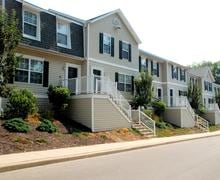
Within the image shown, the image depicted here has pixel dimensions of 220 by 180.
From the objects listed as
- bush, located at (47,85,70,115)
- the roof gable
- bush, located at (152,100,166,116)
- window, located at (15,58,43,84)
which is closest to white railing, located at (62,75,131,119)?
bush, located at (47,85,70,115)

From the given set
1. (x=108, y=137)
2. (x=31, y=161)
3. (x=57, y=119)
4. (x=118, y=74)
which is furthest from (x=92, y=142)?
(x=118, y=74)

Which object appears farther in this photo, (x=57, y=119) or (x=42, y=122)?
(x=57, y=119)

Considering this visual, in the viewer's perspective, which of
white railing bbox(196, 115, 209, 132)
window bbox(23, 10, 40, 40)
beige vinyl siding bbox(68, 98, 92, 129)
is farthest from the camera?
white railing bbox(196, 115, 209, 132)

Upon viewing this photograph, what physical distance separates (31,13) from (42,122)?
7602 mm

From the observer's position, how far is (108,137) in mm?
19750

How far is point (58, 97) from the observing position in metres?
21.0

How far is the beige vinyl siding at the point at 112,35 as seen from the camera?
25594 mm

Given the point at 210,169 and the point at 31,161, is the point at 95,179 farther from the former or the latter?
the point at 210,169

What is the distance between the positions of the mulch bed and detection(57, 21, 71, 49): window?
19.5 feet

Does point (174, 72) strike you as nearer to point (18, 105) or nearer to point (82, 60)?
point (82, 60)

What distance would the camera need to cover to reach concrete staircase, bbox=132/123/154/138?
2317 cm

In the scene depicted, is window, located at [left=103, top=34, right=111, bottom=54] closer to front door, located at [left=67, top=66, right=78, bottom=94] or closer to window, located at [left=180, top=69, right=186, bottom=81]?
front door, located at [left=67, top=66, right=78, bottom=94]

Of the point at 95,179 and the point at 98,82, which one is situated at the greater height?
the point at 98,82

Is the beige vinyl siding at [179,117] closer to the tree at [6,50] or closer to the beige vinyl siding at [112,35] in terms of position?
the beige vinyl siding at [112,35]
